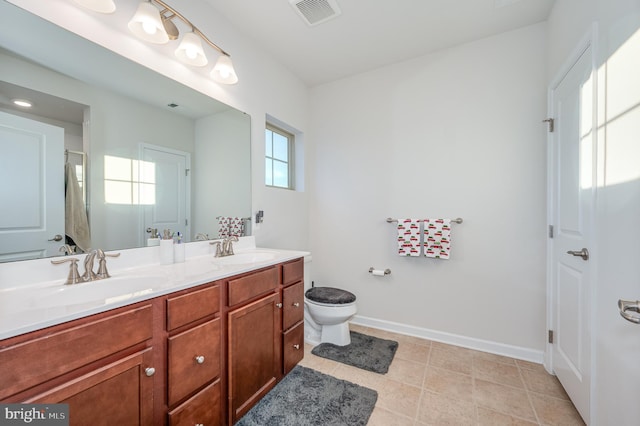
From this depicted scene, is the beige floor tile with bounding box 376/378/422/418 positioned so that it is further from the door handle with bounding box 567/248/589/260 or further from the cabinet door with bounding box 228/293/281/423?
the door handle with bounding box 567/248/589/260

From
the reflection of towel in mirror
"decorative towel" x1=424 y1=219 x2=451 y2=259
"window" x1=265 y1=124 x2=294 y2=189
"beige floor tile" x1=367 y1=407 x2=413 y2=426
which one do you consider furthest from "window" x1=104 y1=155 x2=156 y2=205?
"decorative towel" x1=424 y1=219 x2=451 y2=259

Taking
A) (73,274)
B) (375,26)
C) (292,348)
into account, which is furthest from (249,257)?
(375,26)

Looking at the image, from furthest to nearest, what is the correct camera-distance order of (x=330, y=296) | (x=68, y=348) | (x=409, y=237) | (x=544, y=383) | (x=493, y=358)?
(x=409, y=237), (x=330, y=296), (x=493, y=358), (x=544, y=383), (x=68, y=348)

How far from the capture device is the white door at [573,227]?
52.2 inches

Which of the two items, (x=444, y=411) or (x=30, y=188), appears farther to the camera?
(x=444, y=411)

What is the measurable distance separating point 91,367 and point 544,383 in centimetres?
247

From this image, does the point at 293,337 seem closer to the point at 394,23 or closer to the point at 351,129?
the point at 351,129

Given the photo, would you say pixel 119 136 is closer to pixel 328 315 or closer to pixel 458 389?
pixel 328 315

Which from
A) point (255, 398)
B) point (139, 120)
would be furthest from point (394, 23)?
point (255, 398)

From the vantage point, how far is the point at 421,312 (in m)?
2.39

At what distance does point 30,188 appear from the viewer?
1109mm

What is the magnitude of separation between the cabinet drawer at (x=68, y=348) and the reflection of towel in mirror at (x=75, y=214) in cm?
59

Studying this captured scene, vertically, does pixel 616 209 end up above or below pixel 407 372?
above

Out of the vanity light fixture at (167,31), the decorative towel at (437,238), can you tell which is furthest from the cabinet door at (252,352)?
the vanity light fixture at (167,31)
